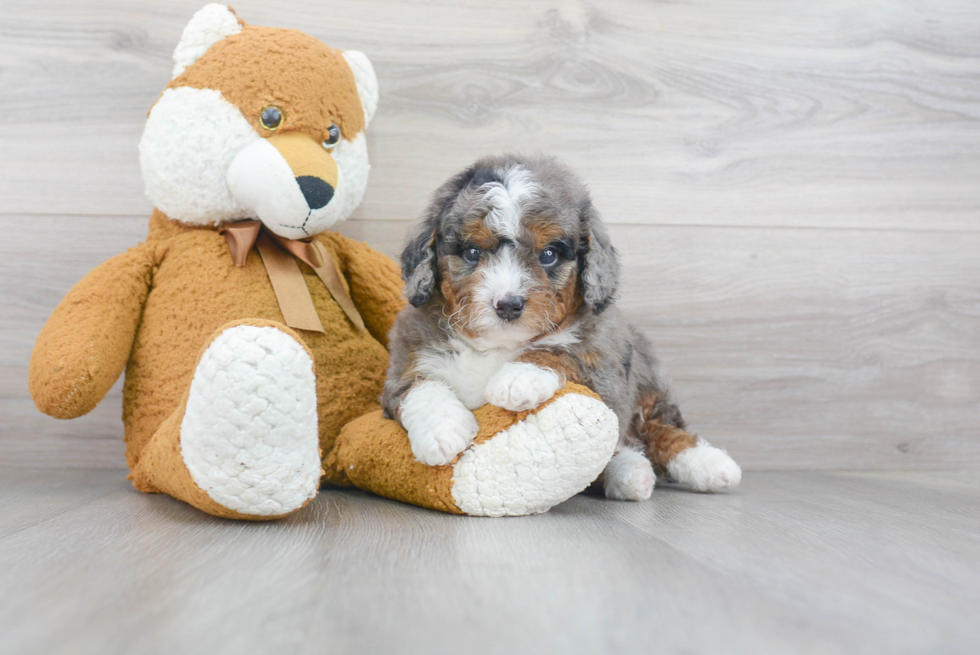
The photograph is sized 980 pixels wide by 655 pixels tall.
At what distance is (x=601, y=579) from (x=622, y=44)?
1.77 metres

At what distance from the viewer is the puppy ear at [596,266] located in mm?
1545

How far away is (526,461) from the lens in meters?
1.41

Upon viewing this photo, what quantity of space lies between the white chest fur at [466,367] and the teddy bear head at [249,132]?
0.45m

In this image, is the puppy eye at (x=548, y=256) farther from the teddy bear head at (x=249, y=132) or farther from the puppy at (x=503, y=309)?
the teddy bear head at (x=249, y=132)

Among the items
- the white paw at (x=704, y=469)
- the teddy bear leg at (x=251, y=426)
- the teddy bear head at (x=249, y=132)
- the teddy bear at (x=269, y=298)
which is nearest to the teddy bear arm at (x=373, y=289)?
the teddy bear at (x=269, y=298)

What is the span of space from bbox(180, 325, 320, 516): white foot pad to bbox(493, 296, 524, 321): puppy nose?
1.28ft

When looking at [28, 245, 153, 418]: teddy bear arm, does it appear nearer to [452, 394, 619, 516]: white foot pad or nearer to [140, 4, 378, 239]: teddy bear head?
[140, 4, 378, 239]: teddy bear head

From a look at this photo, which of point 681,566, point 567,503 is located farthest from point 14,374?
point 681,566

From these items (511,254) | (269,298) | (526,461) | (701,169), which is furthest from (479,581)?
(701,169)

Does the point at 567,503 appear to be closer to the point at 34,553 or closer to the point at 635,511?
the point at 635,511

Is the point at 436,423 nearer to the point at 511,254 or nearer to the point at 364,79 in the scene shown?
the point at 511,254

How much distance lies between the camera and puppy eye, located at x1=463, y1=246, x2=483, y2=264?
1524 mm

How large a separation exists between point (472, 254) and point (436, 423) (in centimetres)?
36

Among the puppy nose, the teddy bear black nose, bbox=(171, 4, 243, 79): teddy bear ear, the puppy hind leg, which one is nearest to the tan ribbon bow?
the teddy bear black nose
